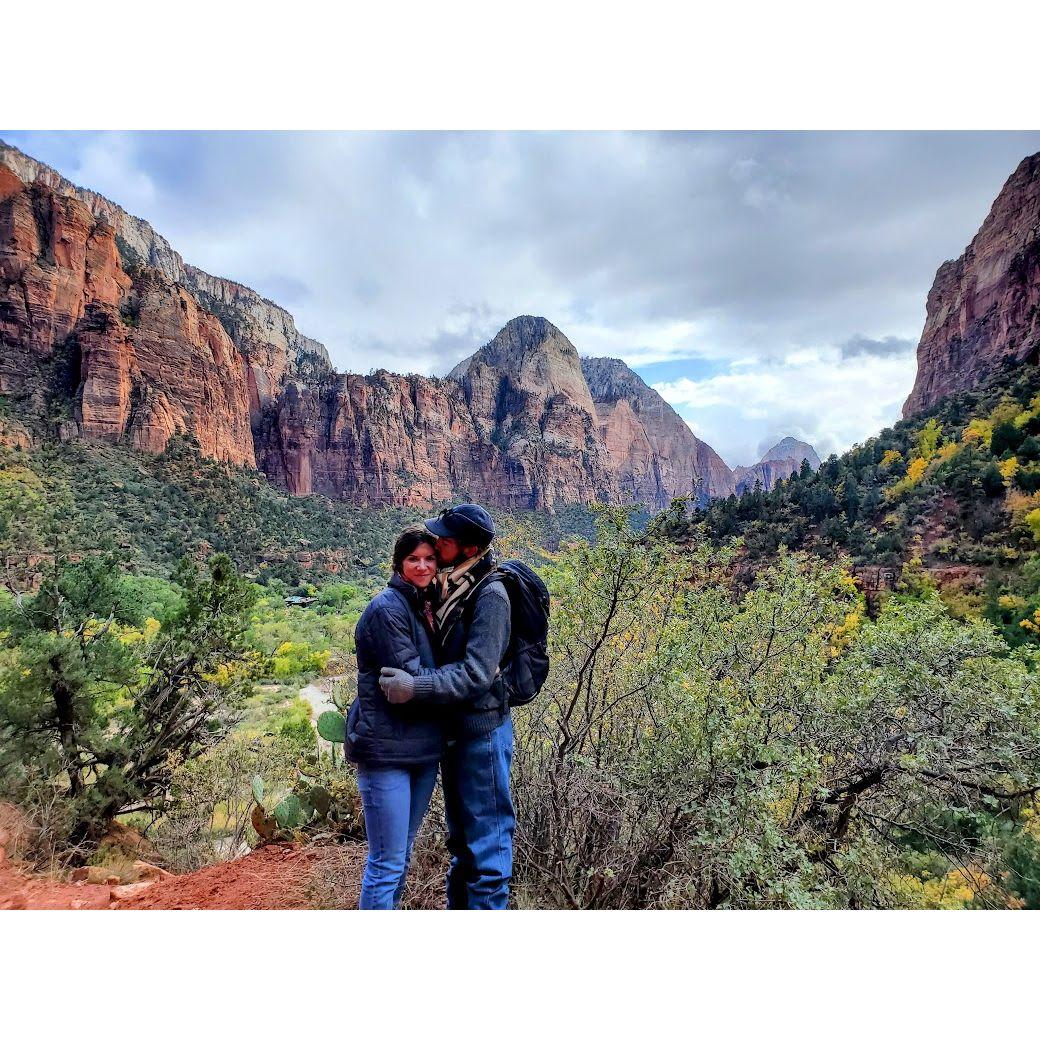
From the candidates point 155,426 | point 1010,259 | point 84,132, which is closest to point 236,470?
point 155,426

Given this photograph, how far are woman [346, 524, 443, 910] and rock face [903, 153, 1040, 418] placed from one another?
740 inches

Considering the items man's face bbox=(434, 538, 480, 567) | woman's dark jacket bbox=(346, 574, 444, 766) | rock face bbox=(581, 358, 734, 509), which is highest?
rock face bbox=(581, 358, 734, 509)

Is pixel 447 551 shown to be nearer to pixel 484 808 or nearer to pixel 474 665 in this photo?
pixel 474 665

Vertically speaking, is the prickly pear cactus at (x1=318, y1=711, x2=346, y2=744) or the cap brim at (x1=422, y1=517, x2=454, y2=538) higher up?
the cap brim at (x1=422, y1=517, x2=454, y2=538)

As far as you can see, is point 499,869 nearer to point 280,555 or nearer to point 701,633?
point 701,633

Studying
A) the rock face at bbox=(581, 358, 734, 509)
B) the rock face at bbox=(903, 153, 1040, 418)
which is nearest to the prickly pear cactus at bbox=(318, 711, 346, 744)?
the rock face at bbox=(903, 153, 1040, 418)

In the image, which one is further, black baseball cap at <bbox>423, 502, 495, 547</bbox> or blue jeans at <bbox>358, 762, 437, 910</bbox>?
black baseball cap at <bbox>423, 502, 495, 547</bbox>

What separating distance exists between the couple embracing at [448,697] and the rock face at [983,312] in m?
18.5

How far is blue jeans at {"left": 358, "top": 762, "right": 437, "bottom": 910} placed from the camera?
175cm

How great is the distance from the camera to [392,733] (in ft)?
5.68

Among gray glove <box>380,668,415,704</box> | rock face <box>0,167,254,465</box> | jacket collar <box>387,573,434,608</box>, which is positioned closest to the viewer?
gray glove <box>380,668,415,704</box>

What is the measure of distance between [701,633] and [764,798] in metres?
1.22

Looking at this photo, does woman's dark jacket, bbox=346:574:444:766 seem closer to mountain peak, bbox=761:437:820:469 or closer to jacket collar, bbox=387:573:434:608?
jacket collar, bbox=387:573:434:608

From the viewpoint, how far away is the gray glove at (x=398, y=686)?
5.30 ft
